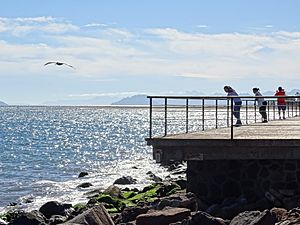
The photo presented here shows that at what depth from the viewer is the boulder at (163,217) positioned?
47.6 ft

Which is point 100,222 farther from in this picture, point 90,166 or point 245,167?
point 90,166

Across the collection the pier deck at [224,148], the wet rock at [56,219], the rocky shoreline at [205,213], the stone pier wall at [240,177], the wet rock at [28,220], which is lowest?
the wet rock at [56,219]

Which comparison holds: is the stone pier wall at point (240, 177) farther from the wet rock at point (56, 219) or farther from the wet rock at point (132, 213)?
the wet rock at point (56, 219)

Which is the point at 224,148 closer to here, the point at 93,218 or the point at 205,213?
the point at 205,213

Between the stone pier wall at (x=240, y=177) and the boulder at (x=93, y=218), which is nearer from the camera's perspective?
the boulder at (x=93, y=218)

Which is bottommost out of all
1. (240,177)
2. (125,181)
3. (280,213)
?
(125,181)

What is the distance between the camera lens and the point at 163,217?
572 inches

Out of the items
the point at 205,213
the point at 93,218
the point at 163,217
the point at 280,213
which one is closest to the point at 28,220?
the point at 93,218

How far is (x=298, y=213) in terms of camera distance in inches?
540

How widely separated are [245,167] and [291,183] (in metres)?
1.05

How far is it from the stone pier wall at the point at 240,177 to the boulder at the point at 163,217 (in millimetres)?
1804

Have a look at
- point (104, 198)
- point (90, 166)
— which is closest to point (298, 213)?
point (104, 198)

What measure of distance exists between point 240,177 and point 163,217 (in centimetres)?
246

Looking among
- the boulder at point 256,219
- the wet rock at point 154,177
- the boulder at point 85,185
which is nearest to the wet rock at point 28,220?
the boulder at point 256,219
